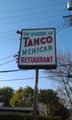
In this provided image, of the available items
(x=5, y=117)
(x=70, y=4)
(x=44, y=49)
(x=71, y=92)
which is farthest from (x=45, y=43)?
(x=71, y=92)

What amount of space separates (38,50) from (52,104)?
163 feet

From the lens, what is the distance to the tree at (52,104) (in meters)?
61.8

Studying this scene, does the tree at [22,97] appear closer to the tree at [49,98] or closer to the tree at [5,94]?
the tree at [5,94]

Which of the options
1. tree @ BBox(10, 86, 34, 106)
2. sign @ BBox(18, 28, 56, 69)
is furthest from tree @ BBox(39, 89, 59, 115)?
sign @ BBox(18, 28, 56, 69)

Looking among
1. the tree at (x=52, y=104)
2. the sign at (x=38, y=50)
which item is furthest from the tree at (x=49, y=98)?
the sign at (x=38, y=50)

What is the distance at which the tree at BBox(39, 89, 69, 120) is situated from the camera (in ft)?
203

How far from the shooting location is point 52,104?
66000 mm

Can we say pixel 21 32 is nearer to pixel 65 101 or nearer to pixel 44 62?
pixel 44 62

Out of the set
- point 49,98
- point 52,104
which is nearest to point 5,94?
point 49,98

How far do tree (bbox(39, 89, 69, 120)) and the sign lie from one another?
146 ft

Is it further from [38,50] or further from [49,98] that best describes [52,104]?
[38,50]

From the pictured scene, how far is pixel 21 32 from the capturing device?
59.8 feet

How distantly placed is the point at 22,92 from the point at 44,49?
84.8 meters

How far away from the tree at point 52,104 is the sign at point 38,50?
44.4 meters
